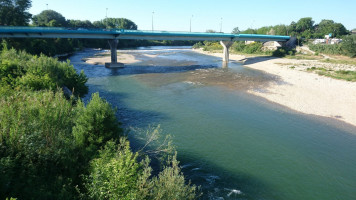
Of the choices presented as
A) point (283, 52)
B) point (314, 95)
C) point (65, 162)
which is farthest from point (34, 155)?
point (283, 52)

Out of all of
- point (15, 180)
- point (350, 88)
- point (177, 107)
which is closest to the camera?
point (15, 180)

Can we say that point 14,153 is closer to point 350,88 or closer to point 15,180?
point 15,180

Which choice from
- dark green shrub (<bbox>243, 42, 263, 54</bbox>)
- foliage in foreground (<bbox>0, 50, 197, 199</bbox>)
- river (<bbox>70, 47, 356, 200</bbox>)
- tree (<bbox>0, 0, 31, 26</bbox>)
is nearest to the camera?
foliage in foreground (<bbox>0, 50, 197, 199</bbox>)

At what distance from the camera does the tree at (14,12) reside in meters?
69.2

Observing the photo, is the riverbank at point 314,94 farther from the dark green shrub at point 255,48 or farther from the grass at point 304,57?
the dark green shrub at point 255,48

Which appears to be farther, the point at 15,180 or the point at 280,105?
the point at 280,105

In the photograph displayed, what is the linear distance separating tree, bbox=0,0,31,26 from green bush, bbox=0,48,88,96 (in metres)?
52.1

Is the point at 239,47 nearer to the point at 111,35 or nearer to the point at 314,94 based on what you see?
the point at 111,35

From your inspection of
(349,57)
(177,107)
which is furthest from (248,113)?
(349,57)

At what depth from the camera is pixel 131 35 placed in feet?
225

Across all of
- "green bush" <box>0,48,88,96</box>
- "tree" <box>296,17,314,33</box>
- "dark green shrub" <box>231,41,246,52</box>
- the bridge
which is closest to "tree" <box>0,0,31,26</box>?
the bridge

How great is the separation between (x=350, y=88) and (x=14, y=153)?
53.7 meters

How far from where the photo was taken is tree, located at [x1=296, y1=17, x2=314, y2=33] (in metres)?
156

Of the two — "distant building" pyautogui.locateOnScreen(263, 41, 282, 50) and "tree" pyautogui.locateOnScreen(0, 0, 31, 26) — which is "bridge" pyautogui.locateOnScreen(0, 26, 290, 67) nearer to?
"distant building" pyautogui.locateOnScreen(263, 41, 282, 50)
